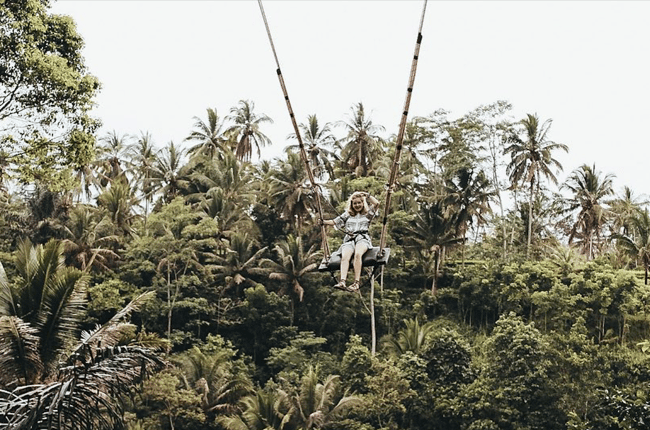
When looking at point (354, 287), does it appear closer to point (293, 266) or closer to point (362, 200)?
point (362, 200)

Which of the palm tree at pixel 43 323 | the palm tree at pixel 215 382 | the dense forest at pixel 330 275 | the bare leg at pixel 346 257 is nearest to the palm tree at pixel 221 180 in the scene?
the dense forest at pixel 330 275

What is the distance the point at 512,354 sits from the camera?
68.9 ft

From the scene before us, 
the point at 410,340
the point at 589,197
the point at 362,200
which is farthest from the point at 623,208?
the point at 362,200

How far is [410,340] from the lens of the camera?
2483cm

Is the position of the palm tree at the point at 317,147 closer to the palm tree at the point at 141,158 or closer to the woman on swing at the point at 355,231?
the palm tree at the point at 141,158

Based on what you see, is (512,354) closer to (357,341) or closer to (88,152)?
(357,341)

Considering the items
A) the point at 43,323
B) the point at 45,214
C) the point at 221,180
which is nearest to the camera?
the point at 43,323

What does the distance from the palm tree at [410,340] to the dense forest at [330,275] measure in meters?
0.09

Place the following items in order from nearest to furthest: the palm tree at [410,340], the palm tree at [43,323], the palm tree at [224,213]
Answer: the palm tree at [43,323] → the palm tree at [410,340] → the palm tree at [224,213]

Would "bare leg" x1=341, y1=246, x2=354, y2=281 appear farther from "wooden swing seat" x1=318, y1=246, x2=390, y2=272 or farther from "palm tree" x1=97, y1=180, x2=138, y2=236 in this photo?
"palm tree" x1=97, y1=180, x2=138, y2=236

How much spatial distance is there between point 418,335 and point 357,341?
209 centimetres

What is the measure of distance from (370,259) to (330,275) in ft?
56.6

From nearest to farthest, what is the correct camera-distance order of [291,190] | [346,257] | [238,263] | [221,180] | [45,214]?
[346,257] < [45,214] < [238,263] < [291,190] < [221,180]

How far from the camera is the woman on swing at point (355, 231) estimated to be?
24.6 ft
